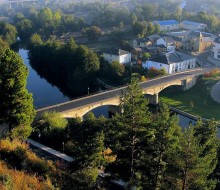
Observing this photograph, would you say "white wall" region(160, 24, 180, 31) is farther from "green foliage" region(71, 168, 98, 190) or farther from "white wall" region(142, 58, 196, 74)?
"green foliage" region(71, 168, 98, 190)

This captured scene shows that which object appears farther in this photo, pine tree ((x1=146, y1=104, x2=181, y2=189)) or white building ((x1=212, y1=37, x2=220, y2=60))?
white building ((x1=212, y1=37, x2=220, y2=60))

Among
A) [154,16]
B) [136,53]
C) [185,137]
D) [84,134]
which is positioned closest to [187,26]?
[154,16]

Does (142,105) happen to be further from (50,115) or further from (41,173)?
(50,115)

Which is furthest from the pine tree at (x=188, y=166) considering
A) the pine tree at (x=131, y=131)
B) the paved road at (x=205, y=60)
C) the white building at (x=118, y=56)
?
the paved road at (x=205, y=60)

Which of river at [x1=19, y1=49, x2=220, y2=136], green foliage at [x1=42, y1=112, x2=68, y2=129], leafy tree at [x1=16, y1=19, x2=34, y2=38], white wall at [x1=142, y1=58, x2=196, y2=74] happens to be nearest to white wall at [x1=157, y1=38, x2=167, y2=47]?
white wall at [x1=142, y1=58, x2=196, y2=74]

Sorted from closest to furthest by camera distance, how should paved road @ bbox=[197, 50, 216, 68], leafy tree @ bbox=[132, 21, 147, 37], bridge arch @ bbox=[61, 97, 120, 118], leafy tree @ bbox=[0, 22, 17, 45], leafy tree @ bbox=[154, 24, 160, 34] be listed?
bridge arch @ bbox=[61, 97, 120, 118]
paved road @ bbox=[197, 50, 216, 68]
leafy tree @ bbox=[132, 21, 147, 37]
leafy tree @ bbox=[0, 22, 17, 45]
leafy tree @ bbox=[154, 24, 160, 34]
